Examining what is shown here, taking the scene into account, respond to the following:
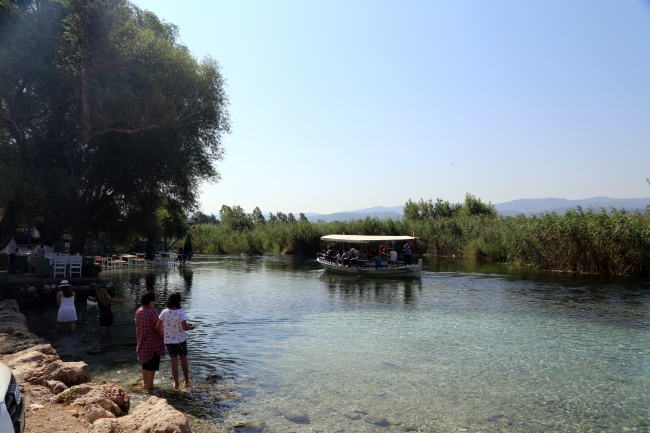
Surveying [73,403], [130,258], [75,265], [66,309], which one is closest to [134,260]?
[130,258]

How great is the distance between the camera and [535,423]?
28.7 ft

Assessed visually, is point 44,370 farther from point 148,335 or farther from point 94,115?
point 94,115

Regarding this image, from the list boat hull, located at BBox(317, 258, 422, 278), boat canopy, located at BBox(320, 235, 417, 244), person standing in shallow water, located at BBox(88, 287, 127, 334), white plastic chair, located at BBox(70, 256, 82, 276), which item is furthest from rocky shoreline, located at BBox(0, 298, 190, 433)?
boat canopy, located at BBox(320, 235, 417, 244)

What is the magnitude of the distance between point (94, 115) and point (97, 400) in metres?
16.1

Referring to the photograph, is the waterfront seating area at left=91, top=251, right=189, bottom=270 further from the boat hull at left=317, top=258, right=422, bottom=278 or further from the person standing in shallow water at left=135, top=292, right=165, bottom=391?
the person standing in shallow water at left=135, top=292, right=165, bottom=391

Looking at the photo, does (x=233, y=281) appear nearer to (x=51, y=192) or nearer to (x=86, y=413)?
(x=51, y=192)

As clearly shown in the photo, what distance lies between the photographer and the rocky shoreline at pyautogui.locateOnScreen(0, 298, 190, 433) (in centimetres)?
654

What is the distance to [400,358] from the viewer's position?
42.7 feet

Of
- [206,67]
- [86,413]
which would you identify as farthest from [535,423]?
[206,67]

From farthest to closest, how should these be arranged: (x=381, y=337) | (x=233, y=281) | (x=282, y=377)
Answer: (x=233, y=281) < (x=381, y=337) < (x=282, y=377)

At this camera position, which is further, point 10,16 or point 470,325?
point 10,16

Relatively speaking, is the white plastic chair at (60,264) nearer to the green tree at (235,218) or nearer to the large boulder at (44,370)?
the large boulder at (44,370)

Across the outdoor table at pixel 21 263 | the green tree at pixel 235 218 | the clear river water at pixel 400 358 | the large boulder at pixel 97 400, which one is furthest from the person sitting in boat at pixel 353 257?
the green tree at pixel 235 218

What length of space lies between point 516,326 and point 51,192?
1802 cm
